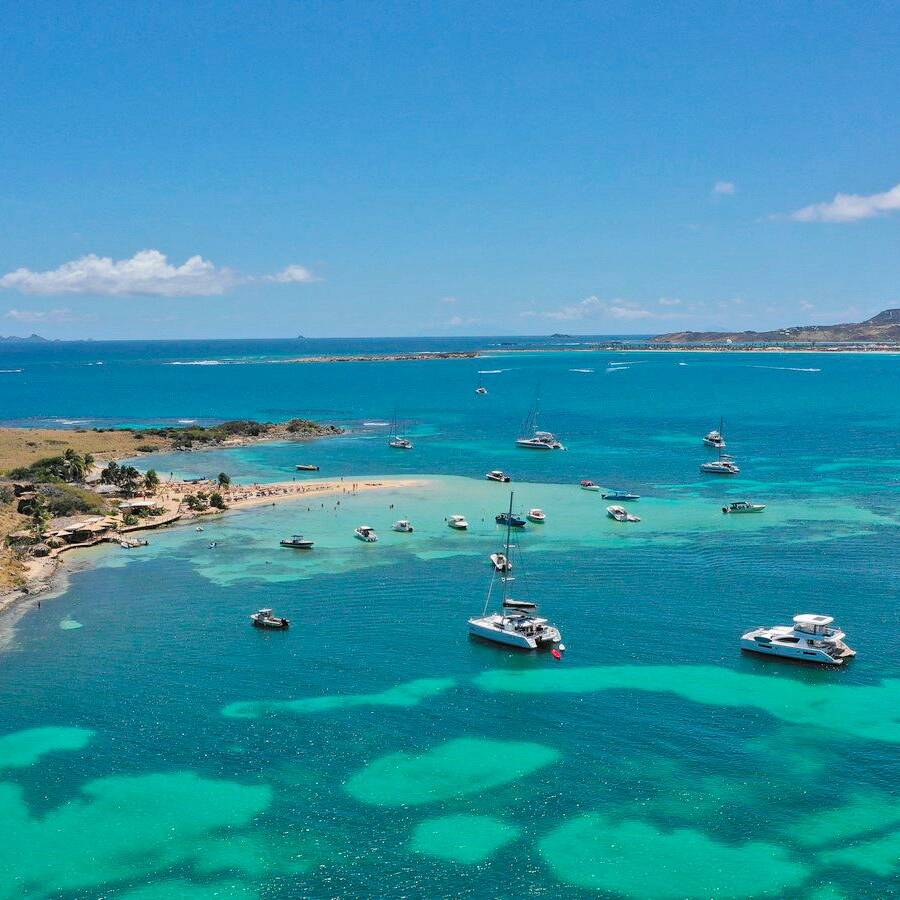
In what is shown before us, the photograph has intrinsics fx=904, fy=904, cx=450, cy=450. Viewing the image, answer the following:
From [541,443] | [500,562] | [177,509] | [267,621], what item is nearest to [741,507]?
[500,562]

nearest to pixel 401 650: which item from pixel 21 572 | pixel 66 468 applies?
pixel 21 572

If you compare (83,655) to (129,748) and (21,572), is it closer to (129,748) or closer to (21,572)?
(129,748)

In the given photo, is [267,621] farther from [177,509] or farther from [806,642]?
[177,509]

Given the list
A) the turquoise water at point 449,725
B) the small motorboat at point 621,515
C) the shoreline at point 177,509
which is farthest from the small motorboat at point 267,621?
the small motorboat at point 621,515

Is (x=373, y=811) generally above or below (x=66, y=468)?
below

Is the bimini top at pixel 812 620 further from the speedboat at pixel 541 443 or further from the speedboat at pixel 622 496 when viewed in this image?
the speedboat at pixel 541 443

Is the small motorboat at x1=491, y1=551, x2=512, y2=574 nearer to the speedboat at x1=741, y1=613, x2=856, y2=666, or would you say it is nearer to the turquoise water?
the turquoise water

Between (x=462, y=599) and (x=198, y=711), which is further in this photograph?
(x=462, y=599)
